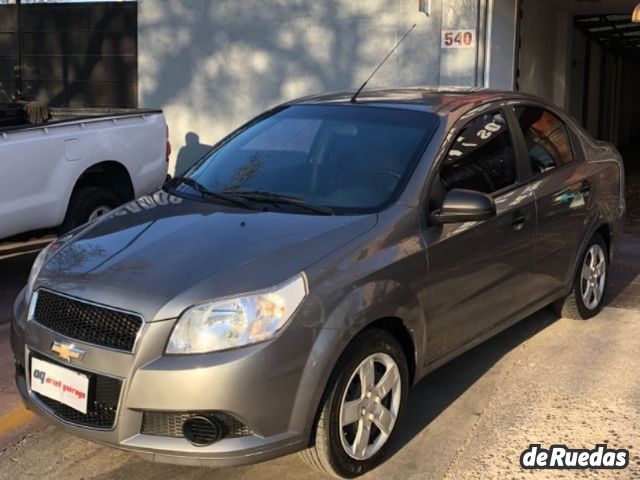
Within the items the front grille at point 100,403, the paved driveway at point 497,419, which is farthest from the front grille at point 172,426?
the paved driveway at point 497,419

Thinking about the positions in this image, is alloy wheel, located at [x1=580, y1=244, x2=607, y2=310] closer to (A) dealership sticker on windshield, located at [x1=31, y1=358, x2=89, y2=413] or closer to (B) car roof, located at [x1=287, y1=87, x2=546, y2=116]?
(B) car roof, located at [x1=287, y1=87, x2=546, y2=116]

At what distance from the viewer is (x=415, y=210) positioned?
369 cm

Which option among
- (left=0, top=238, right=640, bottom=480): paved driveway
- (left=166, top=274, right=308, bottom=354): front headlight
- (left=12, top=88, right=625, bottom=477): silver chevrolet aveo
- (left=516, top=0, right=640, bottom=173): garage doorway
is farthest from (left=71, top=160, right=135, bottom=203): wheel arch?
(left=516, top=0, right=640, bottom=173): garage doorway

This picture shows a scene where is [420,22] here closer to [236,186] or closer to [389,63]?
[389,63]

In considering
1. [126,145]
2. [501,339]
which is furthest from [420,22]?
[501,339]

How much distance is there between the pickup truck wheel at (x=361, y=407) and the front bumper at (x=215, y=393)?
0.52ft

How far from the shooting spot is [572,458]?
3.60 metres

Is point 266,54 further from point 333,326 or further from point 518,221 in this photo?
point 333,326

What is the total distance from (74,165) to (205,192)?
296 cm

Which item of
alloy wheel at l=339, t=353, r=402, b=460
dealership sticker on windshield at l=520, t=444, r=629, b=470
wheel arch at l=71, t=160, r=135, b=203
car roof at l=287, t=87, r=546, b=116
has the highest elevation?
car roof at l=287, t=87, r=546, b=116

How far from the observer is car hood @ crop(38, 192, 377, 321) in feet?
9.96

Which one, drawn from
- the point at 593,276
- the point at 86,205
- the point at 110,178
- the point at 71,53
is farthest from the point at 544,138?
the point at 71,53

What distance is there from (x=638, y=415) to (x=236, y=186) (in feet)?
7.95

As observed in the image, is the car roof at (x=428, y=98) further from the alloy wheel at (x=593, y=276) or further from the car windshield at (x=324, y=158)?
the alloy wheel at (x=593, y=276)
